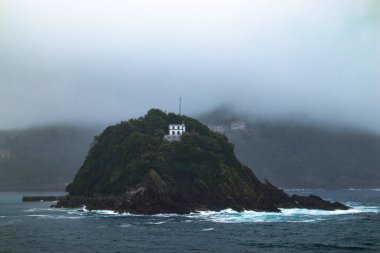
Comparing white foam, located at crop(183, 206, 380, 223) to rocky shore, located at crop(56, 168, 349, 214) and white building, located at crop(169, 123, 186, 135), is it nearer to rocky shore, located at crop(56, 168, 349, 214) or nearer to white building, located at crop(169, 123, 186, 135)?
rocky shore, located at crop(56, 168, 349, 214)

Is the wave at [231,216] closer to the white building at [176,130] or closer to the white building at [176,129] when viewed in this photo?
the white building at [176,130]

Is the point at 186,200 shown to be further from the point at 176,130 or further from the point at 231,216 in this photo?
the point at 176,130

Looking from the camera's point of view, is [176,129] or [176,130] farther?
[176,129]

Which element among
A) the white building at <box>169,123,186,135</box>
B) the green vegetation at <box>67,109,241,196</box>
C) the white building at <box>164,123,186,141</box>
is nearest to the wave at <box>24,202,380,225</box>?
the green vegetation at <box>67,109,241,196</box>

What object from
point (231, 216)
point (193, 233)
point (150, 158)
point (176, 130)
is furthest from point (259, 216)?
point (176, 130)

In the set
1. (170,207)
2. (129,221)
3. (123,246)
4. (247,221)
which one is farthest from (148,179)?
(123,246)

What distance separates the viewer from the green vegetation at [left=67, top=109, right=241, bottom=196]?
153 m

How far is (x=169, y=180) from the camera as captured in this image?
147 metres

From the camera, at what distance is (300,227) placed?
103625mm

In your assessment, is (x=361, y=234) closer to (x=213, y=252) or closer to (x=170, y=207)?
(x=213, y=252)

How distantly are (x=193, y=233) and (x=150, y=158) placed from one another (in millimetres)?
63525

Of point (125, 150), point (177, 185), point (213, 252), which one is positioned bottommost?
point (213, 252)

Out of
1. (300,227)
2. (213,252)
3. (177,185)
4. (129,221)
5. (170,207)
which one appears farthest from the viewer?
(177,185)

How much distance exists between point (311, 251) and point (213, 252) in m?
14.6
